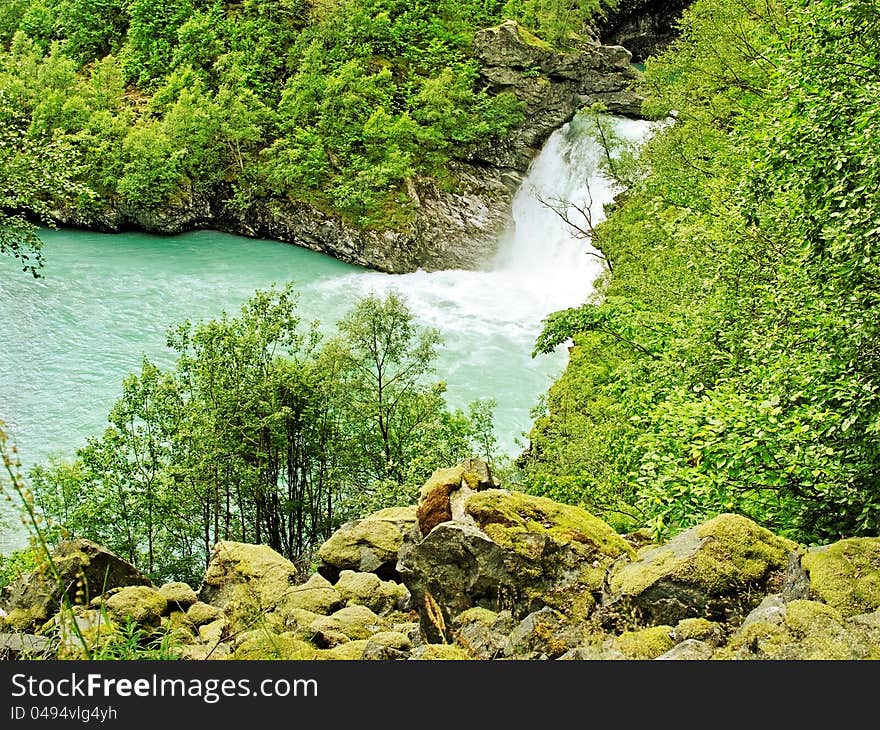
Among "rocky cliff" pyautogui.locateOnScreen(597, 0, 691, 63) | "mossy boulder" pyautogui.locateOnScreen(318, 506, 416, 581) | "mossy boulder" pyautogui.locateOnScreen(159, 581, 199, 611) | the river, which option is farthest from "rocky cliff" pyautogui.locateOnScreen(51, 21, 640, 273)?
"mossy boulder" pyautogui.locateOnScreen(159, 581, 199, 611)

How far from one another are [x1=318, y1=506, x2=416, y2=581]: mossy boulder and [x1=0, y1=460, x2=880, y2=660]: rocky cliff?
4cm

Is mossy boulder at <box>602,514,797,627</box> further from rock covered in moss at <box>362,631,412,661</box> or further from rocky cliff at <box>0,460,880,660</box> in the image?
rock covered in moss at <box>362,631,412,661</box>

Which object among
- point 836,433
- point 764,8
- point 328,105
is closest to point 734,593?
point 836,433

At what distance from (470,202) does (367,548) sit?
35661 millimetres

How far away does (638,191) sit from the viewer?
2647 cm

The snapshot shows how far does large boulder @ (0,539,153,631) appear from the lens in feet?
37.9

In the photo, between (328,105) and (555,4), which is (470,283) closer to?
(328,105)

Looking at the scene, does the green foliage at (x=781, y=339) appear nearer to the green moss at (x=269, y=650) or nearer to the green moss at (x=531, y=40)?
the green moss at (x=269, y=650)

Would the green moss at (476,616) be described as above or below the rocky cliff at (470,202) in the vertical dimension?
below

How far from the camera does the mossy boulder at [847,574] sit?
6617 millimetres

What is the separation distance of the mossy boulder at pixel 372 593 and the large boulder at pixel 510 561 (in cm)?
167

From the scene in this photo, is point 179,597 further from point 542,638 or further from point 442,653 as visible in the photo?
point 542,638

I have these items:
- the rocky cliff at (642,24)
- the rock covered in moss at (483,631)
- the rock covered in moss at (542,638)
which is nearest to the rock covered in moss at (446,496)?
the rock covered in moss at (483,631)

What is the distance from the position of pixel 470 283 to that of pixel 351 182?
385 inches
